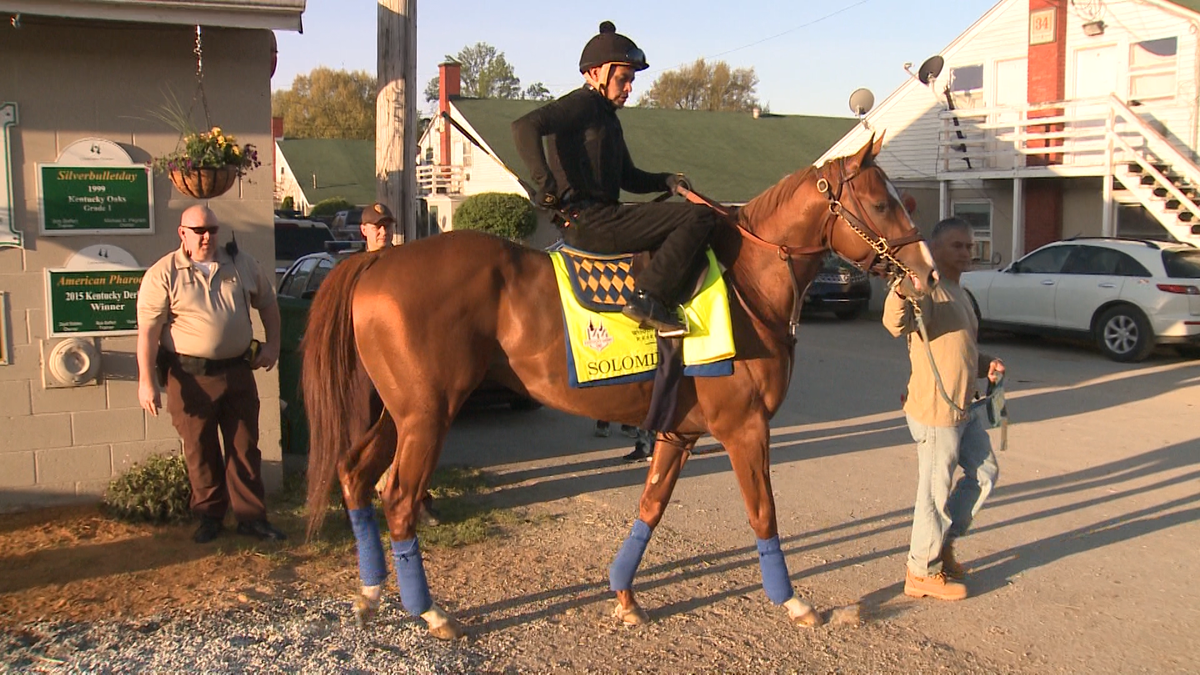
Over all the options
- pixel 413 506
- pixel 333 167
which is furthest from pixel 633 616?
pixel 333 167

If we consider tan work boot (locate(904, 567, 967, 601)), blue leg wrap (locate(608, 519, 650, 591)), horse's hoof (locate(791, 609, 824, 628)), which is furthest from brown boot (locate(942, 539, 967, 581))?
blue leg wrap (locate(608, 519, 650, 591))

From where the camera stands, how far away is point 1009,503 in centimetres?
746

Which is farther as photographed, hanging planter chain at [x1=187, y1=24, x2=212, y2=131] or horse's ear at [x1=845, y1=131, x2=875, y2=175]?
hanging planter chain at [x1=187, y1=24, x2=212, y2=131]

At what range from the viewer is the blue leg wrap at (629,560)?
16.8 ft

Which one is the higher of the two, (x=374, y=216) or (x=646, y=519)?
(x=374, y=216)

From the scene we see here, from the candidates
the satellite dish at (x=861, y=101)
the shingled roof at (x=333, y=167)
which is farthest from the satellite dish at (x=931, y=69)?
the shingled roof at (x=333, y=167)

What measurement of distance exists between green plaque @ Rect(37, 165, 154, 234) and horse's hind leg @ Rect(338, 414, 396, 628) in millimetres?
2579

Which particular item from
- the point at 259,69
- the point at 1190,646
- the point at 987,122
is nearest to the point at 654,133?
the point at 987,122

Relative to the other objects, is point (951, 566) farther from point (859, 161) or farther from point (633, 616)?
point (859, 161)

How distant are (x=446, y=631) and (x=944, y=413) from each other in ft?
9.07

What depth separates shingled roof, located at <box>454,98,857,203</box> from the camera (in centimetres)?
3319

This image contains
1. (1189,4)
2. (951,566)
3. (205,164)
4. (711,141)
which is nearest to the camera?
(951,566)

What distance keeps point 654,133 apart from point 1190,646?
3241 centimetres

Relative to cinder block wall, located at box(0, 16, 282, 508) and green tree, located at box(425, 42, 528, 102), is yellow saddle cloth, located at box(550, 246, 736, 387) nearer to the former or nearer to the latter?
cinder block wall, located at box(0, 16, 282, 508)
